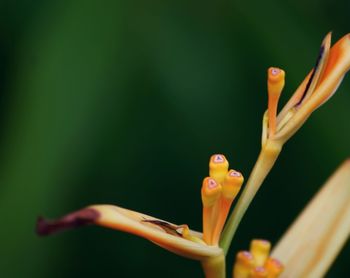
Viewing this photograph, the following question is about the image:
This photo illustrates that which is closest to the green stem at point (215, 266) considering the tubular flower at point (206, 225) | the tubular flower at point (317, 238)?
the tubular flower at point (206, 225)

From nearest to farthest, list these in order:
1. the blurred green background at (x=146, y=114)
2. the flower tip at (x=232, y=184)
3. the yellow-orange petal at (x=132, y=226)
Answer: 1. the yellow-orange petal at (x=132, y=226)
2. the flower tip at (x=232, y=184)
3. the blurred green background at (x=146, y=114)

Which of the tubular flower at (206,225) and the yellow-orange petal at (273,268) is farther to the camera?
the yellow-orange petal at (273,268)

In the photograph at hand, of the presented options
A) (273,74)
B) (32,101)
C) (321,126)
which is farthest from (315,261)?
(32,101)

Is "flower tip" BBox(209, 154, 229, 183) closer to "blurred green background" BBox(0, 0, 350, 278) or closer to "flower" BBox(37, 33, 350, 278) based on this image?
"flower" BBox(37, 33, 350, 278)

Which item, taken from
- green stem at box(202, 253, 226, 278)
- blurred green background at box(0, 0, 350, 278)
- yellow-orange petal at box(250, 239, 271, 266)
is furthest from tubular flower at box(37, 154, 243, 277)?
blurred green background at box(0, 0, 350, 278)

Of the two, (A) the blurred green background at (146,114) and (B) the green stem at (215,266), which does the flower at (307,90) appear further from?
(A) the blurred green background at (146,114)

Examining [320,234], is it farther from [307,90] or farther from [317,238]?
[307,90]
